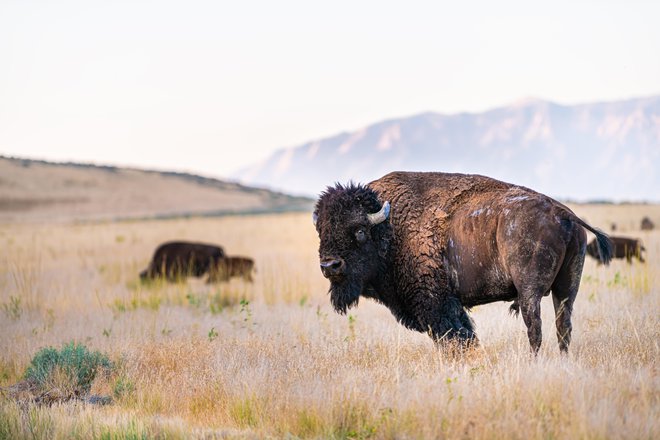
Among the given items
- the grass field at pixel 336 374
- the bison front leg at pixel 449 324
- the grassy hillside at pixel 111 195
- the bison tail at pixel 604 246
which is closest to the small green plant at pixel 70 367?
the grass field at pixel 336 374

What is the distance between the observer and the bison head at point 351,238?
7773 mm

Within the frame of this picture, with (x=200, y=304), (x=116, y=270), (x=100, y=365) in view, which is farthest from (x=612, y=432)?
(x=116, y=270)

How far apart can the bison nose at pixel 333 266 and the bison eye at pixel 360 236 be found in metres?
0.31

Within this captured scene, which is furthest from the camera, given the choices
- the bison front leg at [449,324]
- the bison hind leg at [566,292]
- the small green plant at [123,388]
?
the bison front leg at [449,324]

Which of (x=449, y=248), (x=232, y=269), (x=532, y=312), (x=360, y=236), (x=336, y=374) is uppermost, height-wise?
(x=360, y=236)

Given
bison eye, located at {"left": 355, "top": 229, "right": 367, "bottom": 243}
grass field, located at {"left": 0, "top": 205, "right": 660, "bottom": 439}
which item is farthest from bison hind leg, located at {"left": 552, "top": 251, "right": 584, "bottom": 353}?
bison eye, located at {"left": 355, "top": 229, "right": 367, "bottom": 243}

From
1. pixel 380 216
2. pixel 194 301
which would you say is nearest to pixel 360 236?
pixel 380 216

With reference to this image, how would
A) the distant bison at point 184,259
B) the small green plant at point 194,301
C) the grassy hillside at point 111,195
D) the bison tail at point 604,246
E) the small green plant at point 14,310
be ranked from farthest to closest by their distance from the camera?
A: the grassy hillside at point 111,195
the distant bison at point 184,259
the small green plant at point 194,301
the small green plant at point 14,310
the bison tail at point 604,246

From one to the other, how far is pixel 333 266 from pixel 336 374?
1131 millimetres

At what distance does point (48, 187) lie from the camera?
3327 inches

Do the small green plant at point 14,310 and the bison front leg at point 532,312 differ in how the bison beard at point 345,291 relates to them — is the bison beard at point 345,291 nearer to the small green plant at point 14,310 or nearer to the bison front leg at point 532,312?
the bison front leg at point 532,312

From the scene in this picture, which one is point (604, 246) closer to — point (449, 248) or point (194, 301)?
point (449, 248)

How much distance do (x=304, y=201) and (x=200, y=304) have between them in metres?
95.3

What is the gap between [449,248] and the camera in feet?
25.1
